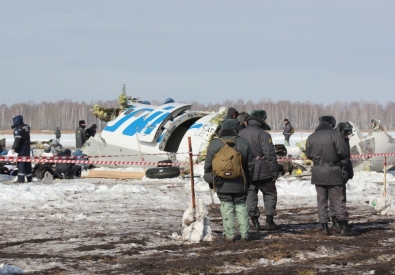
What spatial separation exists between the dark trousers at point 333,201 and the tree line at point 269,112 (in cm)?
13125

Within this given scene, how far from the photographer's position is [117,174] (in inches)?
927

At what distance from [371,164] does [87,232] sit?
569 inches

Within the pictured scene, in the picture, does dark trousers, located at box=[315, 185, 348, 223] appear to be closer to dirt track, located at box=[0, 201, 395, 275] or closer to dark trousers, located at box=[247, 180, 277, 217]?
dirt track, located at box=[0, 201, 395, 275]

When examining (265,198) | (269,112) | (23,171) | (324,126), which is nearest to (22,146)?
(23,171)

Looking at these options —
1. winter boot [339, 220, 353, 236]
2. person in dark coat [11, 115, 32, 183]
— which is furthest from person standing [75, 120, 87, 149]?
winter boot [339, 220, 353, 236]

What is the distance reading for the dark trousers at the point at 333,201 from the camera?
36.8 feet

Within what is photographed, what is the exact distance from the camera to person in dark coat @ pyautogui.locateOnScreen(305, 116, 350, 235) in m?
11.2

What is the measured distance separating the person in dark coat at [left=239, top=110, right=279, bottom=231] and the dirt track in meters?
0.40

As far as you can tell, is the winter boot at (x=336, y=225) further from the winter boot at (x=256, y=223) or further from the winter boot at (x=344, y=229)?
the winter boot at (x=256, y=223)

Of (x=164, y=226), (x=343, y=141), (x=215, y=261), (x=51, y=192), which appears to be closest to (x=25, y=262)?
(x=215, y=261)

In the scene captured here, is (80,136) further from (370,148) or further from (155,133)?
(370,148)

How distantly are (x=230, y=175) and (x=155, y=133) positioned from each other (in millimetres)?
A: 15608

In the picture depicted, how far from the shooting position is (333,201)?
11344mm

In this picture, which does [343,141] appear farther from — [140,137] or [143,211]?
[140,137]
